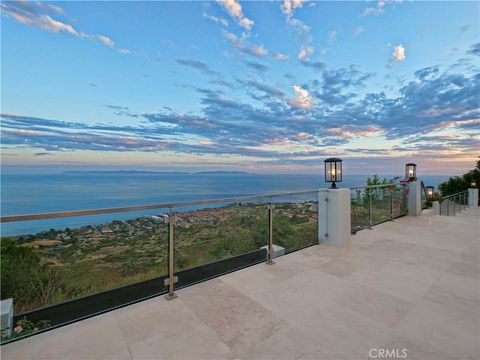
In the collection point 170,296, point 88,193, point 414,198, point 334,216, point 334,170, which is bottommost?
point 170,296

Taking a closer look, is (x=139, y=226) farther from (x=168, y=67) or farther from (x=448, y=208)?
(x=448, y=208)

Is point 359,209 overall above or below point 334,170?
below

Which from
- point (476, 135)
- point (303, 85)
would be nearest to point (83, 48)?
point (303, 85)

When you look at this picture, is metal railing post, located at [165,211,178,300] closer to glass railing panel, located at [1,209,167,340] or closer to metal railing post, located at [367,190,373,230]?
glass railing panel, located at [1,209,167,340]

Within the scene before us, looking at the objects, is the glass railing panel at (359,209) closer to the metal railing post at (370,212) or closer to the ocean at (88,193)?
the metal railing post at (370,212)

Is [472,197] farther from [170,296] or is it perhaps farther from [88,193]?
[88,193]

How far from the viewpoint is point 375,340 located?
158 cm

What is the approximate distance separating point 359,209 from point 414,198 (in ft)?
10.5

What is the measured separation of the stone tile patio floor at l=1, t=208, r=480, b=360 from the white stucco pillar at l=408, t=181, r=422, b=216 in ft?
13.4

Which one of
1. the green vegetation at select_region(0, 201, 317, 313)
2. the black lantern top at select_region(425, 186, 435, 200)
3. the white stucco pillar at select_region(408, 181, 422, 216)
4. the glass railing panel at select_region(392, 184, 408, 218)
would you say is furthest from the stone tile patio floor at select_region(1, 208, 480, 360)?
the black lantern top at select_region(425, 186, 435, 200)

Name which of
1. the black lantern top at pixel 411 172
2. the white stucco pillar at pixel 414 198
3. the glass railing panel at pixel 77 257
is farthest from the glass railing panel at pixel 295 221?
the black lantern top at pixel 411 172

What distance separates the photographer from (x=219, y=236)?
290cm

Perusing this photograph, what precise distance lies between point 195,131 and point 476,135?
60.6 ft

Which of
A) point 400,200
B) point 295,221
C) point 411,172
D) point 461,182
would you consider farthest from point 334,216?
point 461,182
